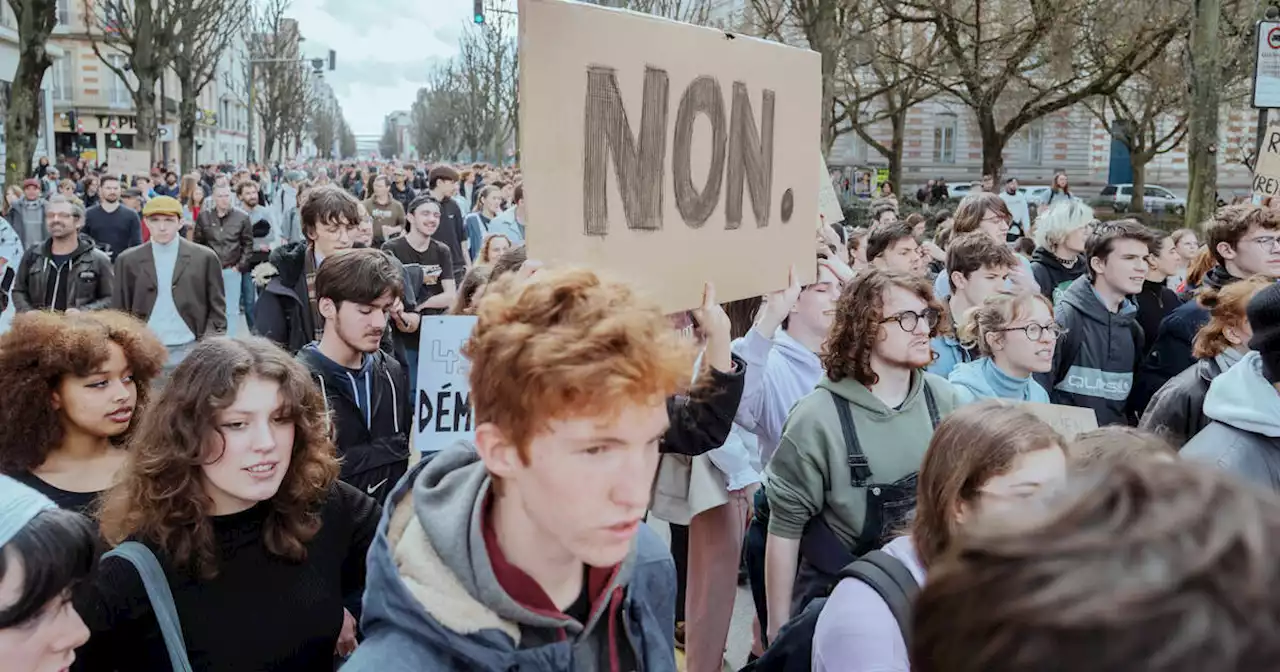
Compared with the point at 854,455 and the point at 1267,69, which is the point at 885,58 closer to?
the point at 1267,69

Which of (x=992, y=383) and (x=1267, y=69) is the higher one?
(x=1267, y=69)

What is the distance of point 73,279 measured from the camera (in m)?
7.66

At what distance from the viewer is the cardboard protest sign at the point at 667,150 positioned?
8.07 feet

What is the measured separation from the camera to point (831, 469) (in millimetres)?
3369

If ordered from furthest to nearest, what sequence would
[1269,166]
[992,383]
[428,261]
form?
[1269,166], [428,261], [992,383]

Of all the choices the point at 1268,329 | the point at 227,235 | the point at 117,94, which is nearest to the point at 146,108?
the point at 227,235

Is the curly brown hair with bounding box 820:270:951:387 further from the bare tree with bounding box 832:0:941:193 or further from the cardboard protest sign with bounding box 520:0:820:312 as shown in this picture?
the bare tree with bounding box 832:0:941:193

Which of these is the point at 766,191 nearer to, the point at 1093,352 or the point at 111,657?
the point at 111,657

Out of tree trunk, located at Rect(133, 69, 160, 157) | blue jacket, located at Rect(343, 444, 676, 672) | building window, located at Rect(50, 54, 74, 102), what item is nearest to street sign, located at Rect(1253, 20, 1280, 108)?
blue jacket, located at Rect(343, 444, 676, 672)

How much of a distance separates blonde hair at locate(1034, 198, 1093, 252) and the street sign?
3.96m

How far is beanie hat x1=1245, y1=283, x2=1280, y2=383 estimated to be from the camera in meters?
3.27

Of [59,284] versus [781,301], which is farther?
[59,284]

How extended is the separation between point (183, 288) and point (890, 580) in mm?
6330

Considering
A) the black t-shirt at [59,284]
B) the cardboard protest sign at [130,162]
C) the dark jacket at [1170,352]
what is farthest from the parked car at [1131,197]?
the black t-shirt at [59,284]
